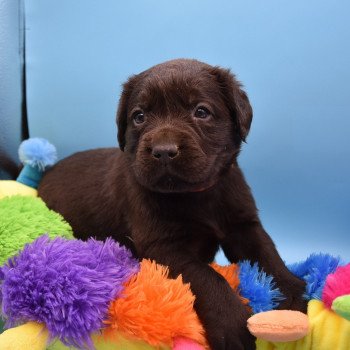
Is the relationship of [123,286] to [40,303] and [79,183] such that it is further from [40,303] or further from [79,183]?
[79,183]

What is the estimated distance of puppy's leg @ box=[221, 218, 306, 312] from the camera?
5.61ft

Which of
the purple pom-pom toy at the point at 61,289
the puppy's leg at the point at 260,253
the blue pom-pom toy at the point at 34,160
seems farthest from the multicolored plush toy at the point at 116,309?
the blue pom-pom toy at the point at 34,160

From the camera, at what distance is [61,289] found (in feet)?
4.59

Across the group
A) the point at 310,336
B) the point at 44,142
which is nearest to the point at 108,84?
the point at 44,142

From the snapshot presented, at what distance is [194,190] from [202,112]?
0.30 meters

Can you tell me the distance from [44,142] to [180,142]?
1465 mm

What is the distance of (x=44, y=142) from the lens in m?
2.83

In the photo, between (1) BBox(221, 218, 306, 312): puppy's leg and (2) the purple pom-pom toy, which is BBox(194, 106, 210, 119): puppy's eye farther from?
(2) the purple pom-pom toy

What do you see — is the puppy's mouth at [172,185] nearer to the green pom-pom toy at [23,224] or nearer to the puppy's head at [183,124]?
the puppy's head at [183,124]

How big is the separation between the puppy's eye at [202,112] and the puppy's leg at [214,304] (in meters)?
0.51

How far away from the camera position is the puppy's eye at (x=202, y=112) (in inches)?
70.1

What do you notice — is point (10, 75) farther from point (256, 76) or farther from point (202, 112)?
point (202, 112)

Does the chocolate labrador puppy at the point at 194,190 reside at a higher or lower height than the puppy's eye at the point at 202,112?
lower

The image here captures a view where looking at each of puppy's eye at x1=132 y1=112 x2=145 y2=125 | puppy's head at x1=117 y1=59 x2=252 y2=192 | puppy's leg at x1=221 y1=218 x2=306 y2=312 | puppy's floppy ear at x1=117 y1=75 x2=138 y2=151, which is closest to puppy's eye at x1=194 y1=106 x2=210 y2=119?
puppy's head at x1=117 y1=59 x2=252 y2=192
